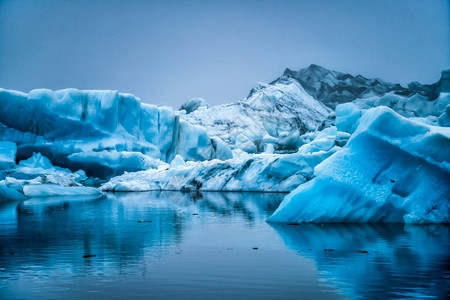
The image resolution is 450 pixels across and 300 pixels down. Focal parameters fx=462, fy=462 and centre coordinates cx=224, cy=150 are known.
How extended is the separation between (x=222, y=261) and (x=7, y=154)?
25767 mm

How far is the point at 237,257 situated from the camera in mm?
6426

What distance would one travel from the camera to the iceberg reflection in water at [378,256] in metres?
4.53

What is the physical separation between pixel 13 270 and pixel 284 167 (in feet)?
Answer: 59.0

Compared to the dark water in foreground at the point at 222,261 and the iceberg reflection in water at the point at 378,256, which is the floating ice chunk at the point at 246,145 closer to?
the dark water in foreground at the point at 222,261

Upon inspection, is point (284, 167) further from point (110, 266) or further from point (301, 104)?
point (301, 104)

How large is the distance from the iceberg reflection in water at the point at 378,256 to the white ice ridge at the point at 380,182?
425 mm

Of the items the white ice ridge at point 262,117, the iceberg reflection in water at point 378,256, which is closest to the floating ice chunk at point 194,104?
the white ice ridge at point 262,117

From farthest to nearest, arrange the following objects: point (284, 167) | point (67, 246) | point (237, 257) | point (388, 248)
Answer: point (284, 167)
point (67, 246)
point (388, 248)
point (237, 257)

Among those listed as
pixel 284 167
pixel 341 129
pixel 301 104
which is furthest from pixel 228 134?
pixel 284 167

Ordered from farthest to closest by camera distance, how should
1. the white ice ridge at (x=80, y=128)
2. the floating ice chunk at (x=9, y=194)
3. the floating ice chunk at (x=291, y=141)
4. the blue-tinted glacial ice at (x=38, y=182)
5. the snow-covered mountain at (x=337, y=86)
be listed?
the snow-covered mountain at (x=337, y=86) → the floating ice chunk at (x=291, y=141) → the white ice ridge at (x=80, y=128) → the blue-tinted glacial ice at (x=38, y=182) → the floating ice chunk at (x=9, y=194)

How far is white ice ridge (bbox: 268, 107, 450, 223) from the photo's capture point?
9664mm

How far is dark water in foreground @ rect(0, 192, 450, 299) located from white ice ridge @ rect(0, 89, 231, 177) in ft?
69.9

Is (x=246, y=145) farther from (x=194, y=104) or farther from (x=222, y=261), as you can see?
(x=222, y=261)

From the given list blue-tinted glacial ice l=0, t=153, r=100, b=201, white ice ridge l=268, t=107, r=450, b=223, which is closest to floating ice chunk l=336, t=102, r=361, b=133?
blue-tinted glacial ice l=0, t=153, r=100, b=201
